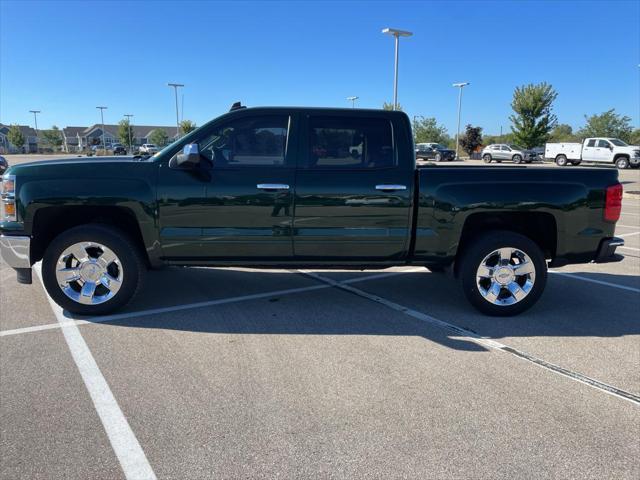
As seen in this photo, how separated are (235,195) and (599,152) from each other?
3523 centimetres

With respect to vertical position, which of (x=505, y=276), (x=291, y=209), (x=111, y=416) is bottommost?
(x=111, y=416)

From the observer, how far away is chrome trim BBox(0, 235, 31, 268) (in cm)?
441

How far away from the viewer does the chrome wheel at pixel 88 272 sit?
450cm

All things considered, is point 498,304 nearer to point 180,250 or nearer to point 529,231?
point 529,231

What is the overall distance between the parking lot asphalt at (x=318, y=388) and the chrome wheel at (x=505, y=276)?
232mm

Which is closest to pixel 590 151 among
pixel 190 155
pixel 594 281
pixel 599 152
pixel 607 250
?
pixel 599 152

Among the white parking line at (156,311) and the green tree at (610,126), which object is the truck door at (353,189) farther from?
the green tree at (610,126)

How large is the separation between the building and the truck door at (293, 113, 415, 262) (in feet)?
313

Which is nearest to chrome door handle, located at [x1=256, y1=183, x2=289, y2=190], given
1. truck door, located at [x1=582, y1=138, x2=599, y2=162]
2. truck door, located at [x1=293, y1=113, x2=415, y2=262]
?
truck door, located at [x1=293, y1=113, x2=415, y2=262]

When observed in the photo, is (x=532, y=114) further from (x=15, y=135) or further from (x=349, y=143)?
(x=15, y=135)

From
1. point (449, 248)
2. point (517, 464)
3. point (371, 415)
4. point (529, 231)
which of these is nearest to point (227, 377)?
point (371, 415)

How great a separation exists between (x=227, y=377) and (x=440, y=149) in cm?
4437

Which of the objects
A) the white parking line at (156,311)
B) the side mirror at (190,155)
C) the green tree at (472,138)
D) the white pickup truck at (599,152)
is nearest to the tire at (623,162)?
the white pickup truck at (599,152)

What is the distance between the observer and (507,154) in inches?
1602
